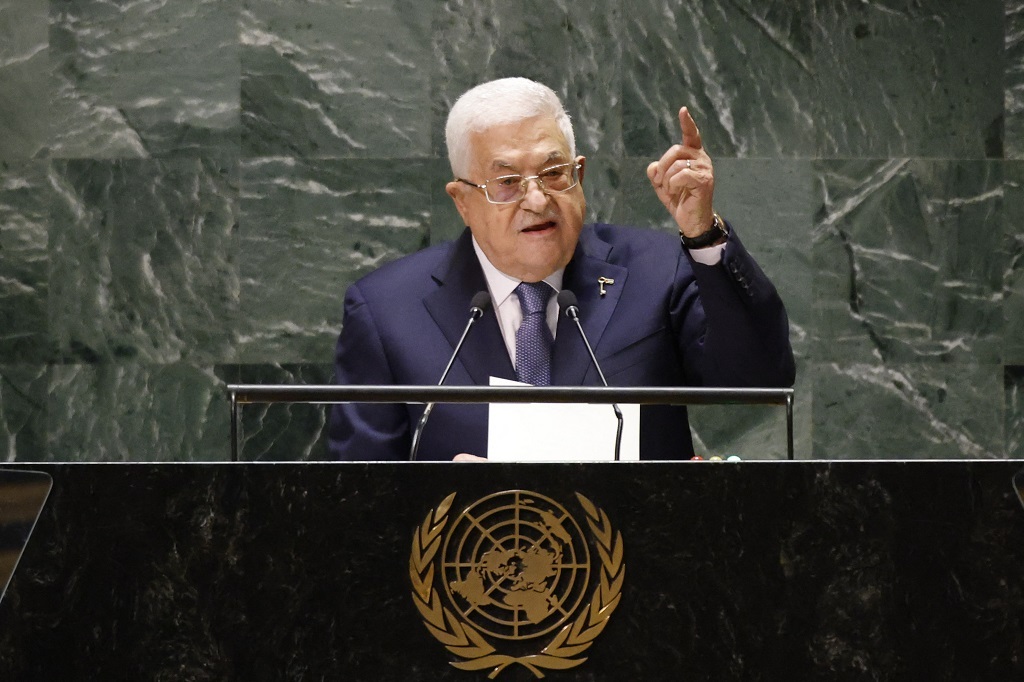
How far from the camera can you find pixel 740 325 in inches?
110

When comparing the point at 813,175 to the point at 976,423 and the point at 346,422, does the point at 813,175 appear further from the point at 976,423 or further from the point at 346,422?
the point at 346,422

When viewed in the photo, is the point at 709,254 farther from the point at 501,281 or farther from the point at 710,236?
the point at 501,281

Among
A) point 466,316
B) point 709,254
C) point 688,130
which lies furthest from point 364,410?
point 688,130

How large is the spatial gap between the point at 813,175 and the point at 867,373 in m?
0.68

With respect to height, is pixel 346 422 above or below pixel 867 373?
below

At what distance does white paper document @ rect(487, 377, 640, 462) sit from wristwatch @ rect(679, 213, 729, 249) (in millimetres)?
490

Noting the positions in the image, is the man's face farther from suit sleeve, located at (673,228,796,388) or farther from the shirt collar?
suit sleeve, located at (673,228,796,388)

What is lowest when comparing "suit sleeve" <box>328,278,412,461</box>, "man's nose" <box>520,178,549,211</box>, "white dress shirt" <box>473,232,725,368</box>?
"suit sleeve" <box>328,278,412,461</box>

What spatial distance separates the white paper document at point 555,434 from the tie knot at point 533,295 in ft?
2.07

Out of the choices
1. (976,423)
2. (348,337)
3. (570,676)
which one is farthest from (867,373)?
(570,676)

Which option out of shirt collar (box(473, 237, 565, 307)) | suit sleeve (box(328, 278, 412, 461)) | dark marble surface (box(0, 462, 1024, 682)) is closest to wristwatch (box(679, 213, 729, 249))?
shirt collar (box(473, 237, 565, 307))

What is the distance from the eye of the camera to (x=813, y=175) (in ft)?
14.3

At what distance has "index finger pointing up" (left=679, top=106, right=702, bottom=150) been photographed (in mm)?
2543

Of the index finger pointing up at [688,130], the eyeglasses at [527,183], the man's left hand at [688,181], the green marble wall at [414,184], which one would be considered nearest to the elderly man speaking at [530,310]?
the eyeglasses at [527,183]
